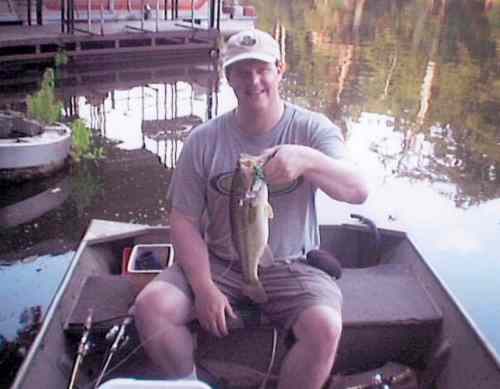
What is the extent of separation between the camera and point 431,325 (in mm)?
3537

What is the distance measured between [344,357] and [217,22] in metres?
16.0

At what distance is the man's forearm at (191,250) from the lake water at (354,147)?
72.3 inches

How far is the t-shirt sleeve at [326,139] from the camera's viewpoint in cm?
314

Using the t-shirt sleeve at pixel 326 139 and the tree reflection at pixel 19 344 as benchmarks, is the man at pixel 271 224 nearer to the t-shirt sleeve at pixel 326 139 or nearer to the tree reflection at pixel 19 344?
the t-shirt sleeve at pixel 326 139

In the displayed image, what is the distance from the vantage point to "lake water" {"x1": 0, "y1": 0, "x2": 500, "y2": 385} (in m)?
6.64

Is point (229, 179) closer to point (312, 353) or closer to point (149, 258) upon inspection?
point (312, 353)

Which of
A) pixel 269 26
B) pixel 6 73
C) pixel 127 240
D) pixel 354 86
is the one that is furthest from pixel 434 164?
pixel 269 26

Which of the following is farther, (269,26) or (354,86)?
(269,26)

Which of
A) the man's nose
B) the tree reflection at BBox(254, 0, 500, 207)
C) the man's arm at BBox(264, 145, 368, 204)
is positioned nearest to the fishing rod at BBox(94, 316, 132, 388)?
the man's arm at BBox(264, 145, 368, 204)

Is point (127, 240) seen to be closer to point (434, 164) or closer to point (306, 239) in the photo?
point (306, 239)

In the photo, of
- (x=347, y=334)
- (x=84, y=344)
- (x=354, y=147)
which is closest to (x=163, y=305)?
(x=84, y=344)

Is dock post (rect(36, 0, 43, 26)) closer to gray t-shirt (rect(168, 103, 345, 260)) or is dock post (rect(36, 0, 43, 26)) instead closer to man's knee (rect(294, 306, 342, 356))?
gray t-shirt (rect(168, 103, 345, 260))

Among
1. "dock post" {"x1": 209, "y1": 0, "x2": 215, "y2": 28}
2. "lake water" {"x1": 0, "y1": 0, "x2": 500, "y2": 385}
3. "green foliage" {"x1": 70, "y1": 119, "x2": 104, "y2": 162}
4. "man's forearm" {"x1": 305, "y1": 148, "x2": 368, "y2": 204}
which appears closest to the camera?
"man's forearm" {"x1": 305, "y1": 148, "x2": 368, "y2": 204}

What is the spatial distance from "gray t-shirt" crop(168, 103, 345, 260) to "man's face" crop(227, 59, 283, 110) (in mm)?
180
